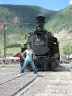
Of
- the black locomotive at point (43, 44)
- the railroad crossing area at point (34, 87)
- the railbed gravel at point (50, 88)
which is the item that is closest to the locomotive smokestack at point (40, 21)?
the black locomotive at point (43, 44)

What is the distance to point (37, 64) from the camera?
27594 mm

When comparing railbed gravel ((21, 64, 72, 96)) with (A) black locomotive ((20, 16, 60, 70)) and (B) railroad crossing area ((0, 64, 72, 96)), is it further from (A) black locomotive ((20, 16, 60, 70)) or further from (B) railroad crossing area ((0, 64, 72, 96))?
(A) black locomotive ((20, 16, 60, 70))

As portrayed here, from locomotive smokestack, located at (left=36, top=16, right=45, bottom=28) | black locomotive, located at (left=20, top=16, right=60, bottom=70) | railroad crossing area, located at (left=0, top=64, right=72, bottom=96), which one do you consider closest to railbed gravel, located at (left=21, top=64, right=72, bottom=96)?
railroad crossing area, located at (left=0, top=64, right=72, bottom=96)

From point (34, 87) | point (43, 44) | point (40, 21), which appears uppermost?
point (40, 21)

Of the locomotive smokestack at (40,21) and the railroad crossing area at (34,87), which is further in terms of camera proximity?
the locomotive smokestack at (40,21)

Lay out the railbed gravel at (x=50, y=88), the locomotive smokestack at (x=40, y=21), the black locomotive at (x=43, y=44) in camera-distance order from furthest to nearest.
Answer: the locomotive smokestack at (x=40, y=21) → the black locomotive at (x=43, y=44) → the railbed gravel at (x=50, y=88)

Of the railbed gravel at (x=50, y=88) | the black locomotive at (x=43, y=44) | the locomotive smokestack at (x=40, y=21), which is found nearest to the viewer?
the railbed gravel at (x=50, y=88)

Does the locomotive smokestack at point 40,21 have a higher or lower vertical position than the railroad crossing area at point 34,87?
higher

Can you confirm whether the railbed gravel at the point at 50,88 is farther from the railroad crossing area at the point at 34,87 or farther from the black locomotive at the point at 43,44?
the black locomotive at the point at 43,44

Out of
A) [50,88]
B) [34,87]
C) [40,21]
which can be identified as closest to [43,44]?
[40,21]

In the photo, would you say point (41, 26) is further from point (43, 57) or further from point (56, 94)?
point (56, 94)

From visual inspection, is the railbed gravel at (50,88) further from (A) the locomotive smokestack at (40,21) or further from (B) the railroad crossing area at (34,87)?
(A) the locomotive smokestack at (40,21)

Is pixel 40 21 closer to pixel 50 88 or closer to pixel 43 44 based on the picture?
pixel 43 44

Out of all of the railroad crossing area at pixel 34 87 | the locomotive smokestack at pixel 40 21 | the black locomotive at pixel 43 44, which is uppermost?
the locomotive smokestack at pixel 40 21
